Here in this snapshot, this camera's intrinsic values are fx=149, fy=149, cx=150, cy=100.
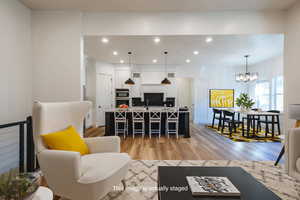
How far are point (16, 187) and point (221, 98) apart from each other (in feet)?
25.6

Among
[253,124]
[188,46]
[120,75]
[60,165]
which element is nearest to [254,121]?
[253,124]

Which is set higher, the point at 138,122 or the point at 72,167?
the point at 72,167

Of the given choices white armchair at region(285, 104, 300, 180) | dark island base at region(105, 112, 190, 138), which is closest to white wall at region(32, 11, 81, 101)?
dark island base at region(105, 112, 190, 138)

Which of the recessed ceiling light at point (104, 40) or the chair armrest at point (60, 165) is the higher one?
the recessed ceiling light at point (104, 40)

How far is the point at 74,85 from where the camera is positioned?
297 cm

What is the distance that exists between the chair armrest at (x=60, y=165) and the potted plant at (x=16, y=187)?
55cm

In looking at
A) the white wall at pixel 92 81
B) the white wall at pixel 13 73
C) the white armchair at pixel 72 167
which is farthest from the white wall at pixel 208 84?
the white wall at pixel 13 73

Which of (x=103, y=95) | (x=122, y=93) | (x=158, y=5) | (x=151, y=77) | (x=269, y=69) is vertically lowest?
(x=103, y=95)

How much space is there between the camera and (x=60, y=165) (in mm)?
1503

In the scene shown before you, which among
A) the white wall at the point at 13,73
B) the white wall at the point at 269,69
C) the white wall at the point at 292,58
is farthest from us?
the white wall at the point at 269,69

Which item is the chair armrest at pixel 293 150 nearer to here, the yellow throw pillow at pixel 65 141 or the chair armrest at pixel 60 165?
the chair armrest at pixel 60 165

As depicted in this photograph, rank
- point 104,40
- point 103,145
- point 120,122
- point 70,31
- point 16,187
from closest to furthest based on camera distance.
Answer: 1. point 16,187
2. point 103,145
3. point 70,31
4. point 104,40
5. point 120,122

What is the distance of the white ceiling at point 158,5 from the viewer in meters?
2.75

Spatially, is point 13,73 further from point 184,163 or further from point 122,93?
point 122,93
